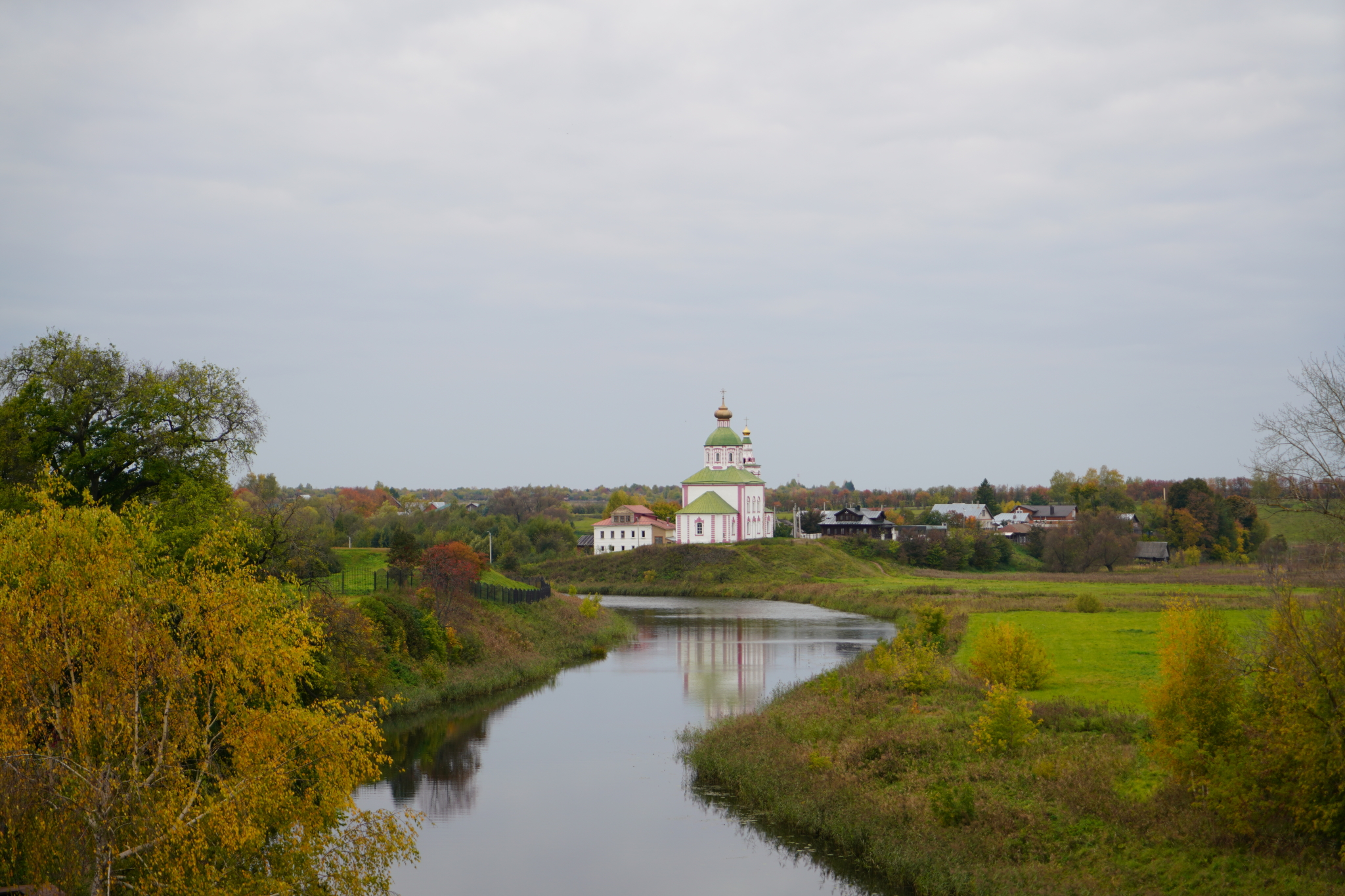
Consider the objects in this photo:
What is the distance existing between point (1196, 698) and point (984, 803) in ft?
11.7

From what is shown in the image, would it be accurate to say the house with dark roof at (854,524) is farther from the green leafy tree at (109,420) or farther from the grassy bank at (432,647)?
the green leafy tree at (109,420)

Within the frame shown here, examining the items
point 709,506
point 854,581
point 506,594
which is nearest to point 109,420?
point 506,594

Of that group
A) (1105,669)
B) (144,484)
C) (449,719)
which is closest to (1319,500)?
(1105,669)

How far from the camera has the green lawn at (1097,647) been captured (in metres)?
25.7

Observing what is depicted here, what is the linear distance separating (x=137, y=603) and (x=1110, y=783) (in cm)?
1394

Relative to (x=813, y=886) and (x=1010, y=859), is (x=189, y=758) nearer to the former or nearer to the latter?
(x=813, y=886)

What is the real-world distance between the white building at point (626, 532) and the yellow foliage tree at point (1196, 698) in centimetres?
8768

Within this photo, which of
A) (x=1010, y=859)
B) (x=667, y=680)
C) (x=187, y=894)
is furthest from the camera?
(x=667, y=680)

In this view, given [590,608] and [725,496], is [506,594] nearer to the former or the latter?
[590,608]

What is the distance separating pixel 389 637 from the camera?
105ft

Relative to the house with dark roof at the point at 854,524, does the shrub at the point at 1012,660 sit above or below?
below

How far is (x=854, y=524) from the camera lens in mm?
117125

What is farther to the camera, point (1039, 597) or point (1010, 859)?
point (1039, 597)

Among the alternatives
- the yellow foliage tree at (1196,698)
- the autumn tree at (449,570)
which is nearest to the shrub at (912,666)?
the yellow foliage tree at (1196,698)
